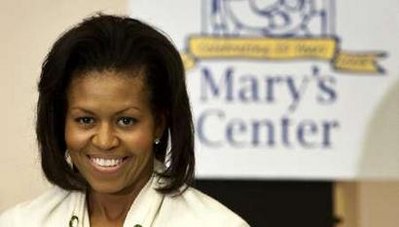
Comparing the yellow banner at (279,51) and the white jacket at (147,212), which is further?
the yellow banner at (279,51)

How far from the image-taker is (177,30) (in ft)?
6.28

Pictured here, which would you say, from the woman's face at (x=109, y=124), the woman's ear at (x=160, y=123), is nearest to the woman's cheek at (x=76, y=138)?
the woman's face at (x=109, y=124)

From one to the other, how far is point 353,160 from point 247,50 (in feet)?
1.30

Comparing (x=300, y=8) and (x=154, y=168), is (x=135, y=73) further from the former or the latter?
(x=300, y=8)

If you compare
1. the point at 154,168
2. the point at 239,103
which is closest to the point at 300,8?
the point at 239,103

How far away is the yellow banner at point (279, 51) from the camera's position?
192 cm

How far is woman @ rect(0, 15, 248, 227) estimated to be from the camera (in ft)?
3.38

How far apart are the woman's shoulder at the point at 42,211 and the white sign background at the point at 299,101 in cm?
76

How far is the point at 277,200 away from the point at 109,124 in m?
1.03

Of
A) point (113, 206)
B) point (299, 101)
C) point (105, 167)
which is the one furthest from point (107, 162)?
point (299, 101)

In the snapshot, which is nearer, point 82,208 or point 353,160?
point 82,208

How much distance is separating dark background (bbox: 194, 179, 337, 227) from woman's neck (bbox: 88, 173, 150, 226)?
78cm

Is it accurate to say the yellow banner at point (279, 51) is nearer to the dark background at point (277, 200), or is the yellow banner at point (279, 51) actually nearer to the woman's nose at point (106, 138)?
the dark background at point (277, 200)

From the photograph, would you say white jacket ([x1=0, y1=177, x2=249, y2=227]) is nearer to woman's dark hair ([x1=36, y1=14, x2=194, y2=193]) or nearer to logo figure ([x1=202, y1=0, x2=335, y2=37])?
woman's dark hair ([x1=36, y1=14, x2=194, y2=193])
